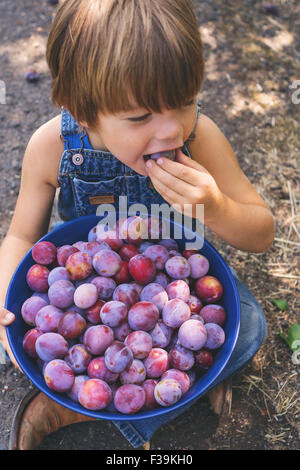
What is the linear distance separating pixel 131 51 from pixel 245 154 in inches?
60.3

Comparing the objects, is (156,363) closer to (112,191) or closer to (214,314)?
(214,314)

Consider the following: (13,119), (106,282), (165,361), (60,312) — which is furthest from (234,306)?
(13,119)

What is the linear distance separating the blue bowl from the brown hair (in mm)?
464

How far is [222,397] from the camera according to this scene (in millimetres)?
1590

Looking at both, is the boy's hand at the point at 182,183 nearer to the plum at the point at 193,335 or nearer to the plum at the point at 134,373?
the plum at the point at 193,335

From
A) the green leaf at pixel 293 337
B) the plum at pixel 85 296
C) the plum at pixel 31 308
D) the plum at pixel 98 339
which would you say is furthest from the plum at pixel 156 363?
the green leaf at pixel 293 337

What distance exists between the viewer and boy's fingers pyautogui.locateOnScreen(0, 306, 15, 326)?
3.99ft

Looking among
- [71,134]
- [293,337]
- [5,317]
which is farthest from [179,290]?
[293,337]

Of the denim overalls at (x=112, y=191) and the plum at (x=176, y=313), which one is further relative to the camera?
the denim overalls at (x=112, y=191)

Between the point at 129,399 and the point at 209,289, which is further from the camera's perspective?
the point at 209,289

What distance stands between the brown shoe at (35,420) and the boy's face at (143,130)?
2.92 ft

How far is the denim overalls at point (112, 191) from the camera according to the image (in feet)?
4.68

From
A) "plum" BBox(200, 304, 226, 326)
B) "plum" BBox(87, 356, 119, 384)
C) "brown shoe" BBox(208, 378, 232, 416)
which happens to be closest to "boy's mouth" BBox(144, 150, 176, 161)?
"plum" BBox(200, 304, 226, 326)

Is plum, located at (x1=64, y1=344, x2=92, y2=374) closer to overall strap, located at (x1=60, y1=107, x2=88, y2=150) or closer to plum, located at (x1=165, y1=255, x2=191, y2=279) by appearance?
plum, located at (x1=165, y1=255, x2=191, y2=279)
